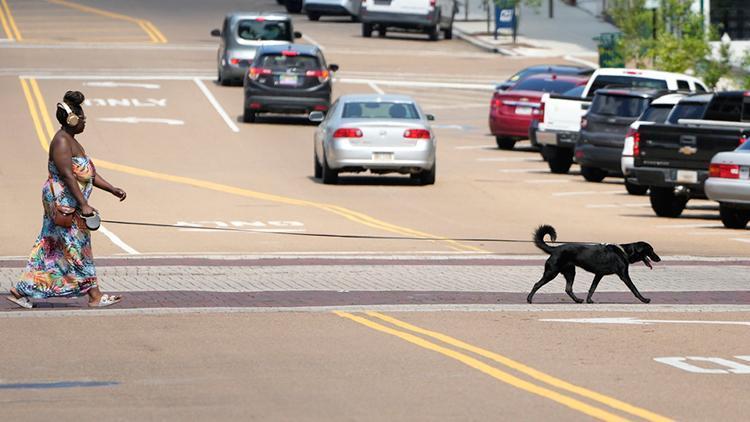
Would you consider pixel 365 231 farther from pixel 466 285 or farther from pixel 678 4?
pixel 678 4

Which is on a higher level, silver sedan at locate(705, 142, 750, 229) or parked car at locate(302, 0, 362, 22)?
silver sedan at locate(705, 142, 750, 229)

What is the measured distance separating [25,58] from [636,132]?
2943 centimetres

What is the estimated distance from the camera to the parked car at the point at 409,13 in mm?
63125

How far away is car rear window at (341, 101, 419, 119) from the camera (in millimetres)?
30344

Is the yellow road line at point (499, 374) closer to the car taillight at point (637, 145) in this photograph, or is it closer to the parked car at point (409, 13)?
the car taillight at point (637, 145)

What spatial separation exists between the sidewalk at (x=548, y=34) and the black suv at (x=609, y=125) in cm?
2749

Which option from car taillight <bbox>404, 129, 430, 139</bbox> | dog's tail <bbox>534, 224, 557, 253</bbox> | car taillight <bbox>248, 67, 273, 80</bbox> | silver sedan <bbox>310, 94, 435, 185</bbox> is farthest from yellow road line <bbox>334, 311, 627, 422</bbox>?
car taillight <bbox>248, 67, 273, 80</bbox>

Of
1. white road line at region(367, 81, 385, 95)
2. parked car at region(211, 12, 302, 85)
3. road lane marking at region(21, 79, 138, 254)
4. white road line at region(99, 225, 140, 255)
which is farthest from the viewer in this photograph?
white road line at region(367, 81, 385, 95)

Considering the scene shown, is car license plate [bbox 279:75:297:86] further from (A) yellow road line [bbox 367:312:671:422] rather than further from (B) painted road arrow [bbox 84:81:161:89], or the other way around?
(A) yellow road line [bbox 367:312:671:422]

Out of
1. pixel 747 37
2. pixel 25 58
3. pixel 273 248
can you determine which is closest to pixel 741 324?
pixel 273 248

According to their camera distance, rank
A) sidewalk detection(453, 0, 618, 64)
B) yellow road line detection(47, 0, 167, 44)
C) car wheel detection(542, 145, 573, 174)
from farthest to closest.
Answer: yellow road line detection(47, 0, 167, 44) < sidewalk detection(453, 0, 618, 64) < car wheel detection(542, 145, 573, 174)

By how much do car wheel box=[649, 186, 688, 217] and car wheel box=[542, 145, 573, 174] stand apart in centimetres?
688

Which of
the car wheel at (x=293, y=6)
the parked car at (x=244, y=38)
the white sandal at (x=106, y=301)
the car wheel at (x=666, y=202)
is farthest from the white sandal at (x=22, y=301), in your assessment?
the car wheel at (x=293, y=6)

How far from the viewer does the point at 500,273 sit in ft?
60.6
